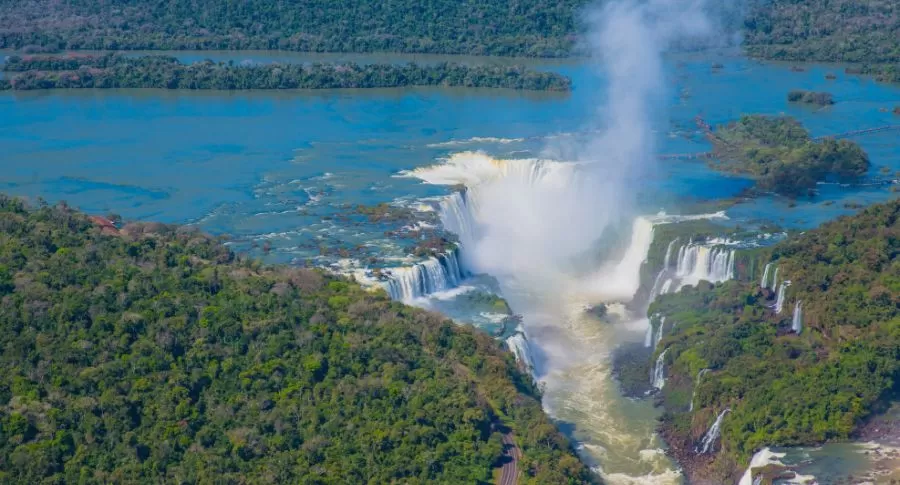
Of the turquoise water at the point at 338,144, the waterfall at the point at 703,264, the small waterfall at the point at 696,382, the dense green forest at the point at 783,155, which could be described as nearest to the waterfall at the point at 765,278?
the waterfall at the point at 703,264

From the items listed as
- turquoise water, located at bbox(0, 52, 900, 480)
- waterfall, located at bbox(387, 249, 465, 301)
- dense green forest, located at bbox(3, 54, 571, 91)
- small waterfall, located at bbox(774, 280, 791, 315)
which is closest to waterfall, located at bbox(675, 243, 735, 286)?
small waterfall, located at bbox(774, 280, 791, 315)

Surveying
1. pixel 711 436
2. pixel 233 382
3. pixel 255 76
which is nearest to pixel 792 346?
pixel 711 436

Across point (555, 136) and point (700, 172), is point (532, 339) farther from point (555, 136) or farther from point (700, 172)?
point (555, 136)

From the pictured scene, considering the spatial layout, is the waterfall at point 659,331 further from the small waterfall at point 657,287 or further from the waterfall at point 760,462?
the waterfall at point 760,462

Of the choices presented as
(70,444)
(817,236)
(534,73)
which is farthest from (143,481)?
(534,73)

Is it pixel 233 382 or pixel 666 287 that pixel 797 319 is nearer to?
pixel 666 287

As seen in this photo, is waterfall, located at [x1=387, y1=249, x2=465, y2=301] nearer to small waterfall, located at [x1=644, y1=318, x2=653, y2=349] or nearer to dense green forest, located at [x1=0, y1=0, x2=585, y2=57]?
small waterfall, located at [x1=644, y1=318, x2=653, y2=349]
